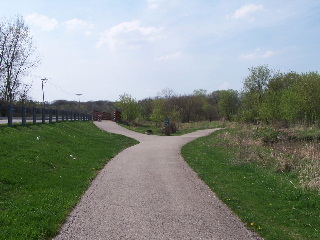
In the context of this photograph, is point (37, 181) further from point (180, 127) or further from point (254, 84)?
point (254, 84)

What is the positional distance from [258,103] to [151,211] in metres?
43.8

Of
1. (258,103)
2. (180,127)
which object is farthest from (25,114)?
(258,103)

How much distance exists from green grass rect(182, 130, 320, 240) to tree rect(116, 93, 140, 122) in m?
44.3

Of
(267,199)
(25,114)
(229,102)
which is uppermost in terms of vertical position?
(229,102)

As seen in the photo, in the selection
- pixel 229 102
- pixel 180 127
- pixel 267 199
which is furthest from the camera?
pixel 229 102

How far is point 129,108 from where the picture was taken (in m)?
57.2

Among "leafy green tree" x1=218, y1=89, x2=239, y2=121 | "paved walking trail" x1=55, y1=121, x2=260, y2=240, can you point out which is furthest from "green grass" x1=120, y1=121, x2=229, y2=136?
"paved walking trail" x1=55, y1=121, x2=260, y2=240

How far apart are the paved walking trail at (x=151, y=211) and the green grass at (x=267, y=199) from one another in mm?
322

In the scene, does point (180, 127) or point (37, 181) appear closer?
point (37, 181)

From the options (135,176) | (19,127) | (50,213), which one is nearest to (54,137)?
(19,127)

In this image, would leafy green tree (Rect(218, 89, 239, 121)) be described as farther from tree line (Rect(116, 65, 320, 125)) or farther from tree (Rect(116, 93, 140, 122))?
tree (Rect(116, 93, 140, 122))

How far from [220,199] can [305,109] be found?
3472 cm

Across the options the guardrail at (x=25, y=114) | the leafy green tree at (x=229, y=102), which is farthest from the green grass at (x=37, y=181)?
the leafy green tree at (x=229, y=102)

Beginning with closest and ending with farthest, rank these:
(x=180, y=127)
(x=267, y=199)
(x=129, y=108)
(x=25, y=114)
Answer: (x=267, y=199) < (x=25, y=114) < (x=180, y=127) < (x=129, y=108)
